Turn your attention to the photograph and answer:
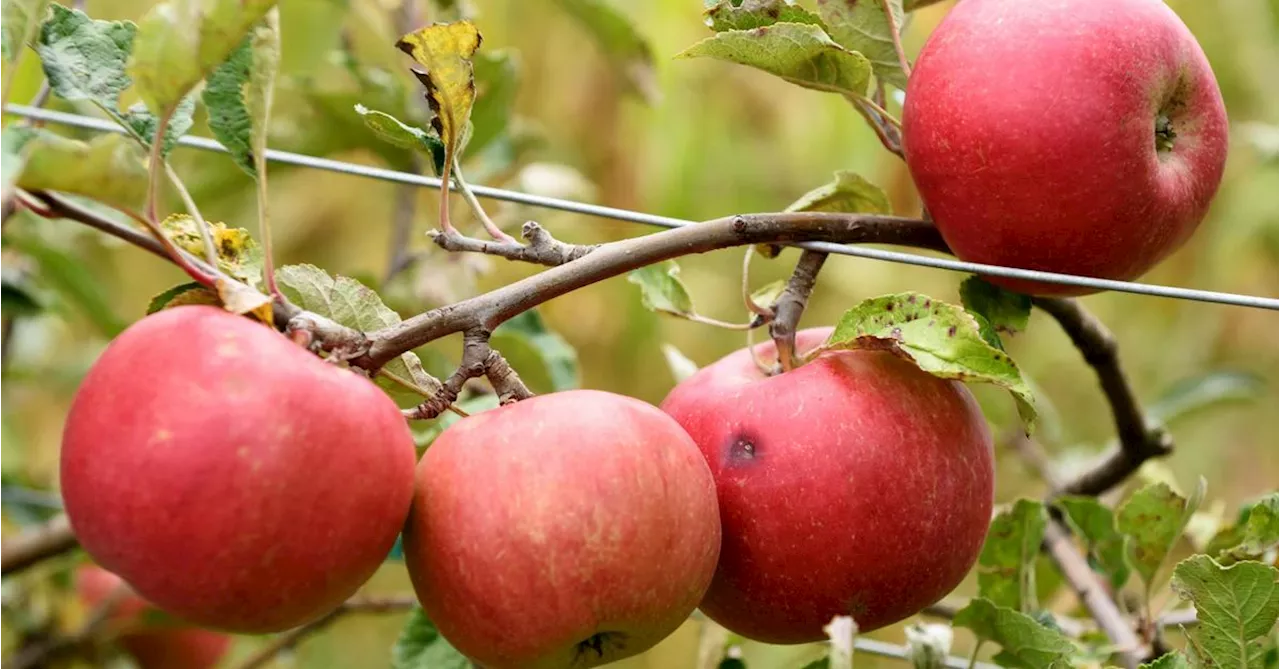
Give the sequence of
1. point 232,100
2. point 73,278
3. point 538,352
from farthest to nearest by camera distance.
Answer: point 73,278
point 538,352
point 232,100

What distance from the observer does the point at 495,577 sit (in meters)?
0.43

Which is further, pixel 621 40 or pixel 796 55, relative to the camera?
pixel 621 40

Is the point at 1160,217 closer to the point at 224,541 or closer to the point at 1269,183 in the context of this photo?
the point at 224,541

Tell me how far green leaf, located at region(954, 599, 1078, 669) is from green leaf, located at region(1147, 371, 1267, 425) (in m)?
0.49

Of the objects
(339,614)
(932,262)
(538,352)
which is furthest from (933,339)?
(339,614)

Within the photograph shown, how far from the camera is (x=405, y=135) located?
19.6 inches

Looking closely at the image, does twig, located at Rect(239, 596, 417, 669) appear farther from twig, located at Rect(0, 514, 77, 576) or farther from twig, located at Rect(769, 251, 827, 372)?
twig, located at Rect(769, 251, 827, 372)

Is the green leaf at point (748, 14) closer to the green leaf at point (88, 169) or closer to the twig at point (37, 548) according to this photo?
the green leaf at point (88, 169)

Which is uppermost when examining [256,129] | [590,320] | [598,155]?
[256,129]

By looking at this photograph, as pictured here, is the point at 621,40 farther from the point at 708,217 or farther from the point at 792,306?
the point at 708,217

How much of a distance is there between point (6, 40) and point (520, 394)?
23 cm

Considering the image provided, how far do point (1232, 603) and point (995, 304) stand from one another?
15cm

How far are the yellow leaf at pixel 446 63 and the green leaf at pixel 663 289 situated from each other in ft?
0.49

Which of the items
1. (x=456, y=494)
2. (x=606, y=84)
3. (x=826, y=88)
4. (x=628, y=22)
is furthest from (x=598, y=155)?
(x=456, y=494)
